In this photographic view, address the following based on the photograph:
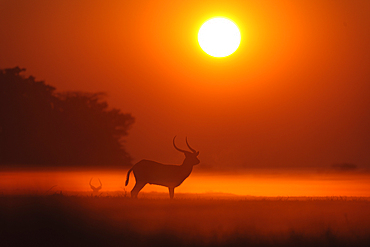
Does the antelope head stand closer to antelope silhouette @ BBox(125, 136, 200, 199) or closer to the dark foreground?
antelope silhouette @ BBox(125, 136, 200, 199)

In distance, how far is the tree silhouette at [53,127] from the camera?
16.5 m

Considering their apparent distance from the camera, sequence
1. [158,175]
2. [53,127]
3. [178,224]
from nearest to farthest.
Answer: [178,224], [158,175], [53,127]

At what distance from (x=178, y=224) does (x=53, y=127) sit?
1153 centimetres

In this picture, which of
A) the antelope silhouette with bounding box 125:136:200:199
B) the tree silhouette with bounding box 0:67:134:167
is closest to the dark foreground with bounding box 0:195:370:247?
the antelope silhouette with bounding box 125:136:200:199

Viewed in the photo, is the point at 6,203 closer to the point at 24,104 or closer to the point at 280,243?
the point at 280,243

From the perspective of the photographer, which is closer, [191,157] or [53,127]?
[191,157]

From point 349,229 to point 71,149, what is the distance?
40.2 ft

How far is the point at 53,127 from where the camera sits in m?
17.5

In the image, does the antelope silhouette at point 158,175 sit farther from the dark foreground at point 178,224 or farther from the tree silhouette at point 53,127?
the tree silhouette at point 53,127

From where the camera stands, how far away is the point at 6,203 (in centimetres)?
830

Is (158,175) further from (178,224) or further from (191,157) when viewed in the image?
(178,224)

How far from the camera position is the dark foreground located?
627 centimetres

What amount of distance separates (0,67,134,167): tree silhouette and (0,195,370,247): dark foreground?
7.63m

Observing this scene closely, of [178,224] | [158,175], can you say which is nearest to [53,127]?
[158,175]
